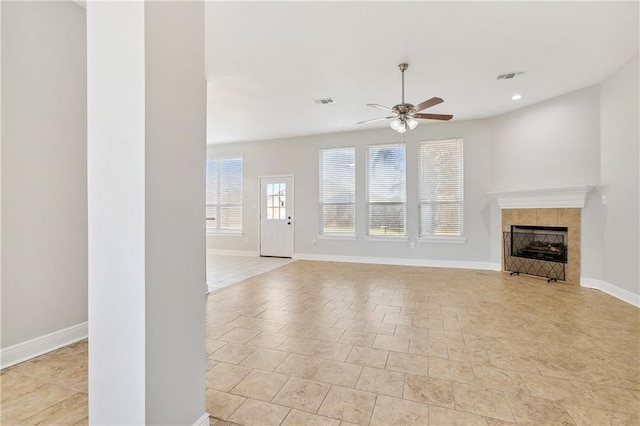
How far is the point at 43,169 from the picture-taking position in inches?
98.4

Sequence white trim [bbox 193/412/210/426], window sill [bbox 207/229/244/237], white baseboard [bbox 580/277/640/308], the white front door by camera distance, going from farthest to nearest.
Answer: window sill [bbox 207/229/244/237] → the white front door → white baseboard [bbox 580/277/640/308] → white trim [bbox 193/412/210/426]

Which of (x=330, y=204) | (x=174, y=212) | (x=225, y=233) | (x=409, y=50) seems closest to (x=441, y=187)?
(x=330, y=204)

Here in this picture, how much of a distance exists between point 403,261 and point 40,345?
5.85 m

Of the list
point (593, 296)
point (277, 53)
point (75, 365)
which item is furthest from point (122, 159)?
point (593, 296)

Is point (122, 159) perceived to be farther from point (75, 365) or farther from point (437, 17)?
point (437, 17)

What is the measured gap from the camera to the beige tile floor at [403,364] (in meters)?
1.77

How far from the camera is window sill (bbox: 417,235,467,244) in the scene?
621cm

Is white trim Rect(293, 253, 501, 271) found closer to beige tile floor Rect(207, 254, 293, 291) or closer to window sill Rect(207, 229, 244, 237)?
beige tile floor Rect(207, 254, 293, 291)

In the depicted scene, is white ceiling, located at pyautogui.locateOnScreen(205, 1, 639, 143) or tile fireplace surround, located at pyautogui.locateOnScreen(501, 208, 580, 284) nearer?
white ceiling, located at pyautogui.locateOnScreen(205, 1, 639, 143)

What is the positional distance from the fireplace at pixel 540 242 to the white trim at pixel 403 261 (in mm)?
562

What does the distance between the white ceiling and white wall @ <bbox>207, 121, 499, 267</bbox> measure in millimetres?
1001

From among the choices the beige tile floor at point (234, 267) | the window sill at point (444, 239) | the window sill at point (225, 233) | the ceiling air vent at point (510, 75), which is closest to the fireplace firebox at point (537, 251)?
the window sill at point (444, 239)

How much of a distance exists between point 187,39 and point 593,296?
218 inches

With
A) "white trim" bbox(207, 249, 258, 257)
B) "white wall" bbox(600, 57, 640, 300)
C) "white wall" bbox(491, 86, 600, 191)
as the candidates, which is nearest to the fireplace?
"white wall" bbox(600, 57, 640, 300)
